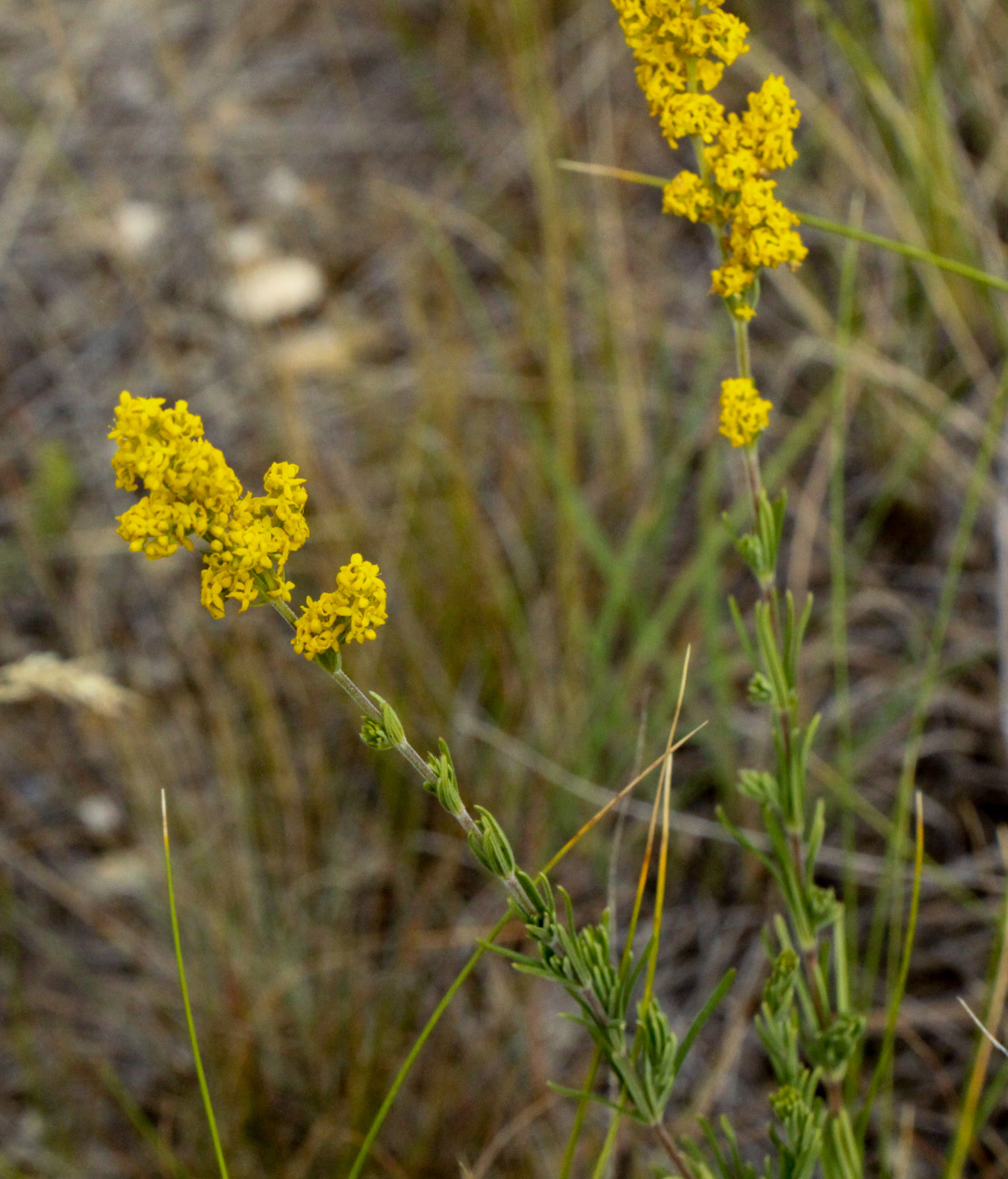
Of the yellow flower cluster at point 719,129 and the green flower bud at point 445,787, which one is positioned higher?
the yellow flower cluster at point 719,129

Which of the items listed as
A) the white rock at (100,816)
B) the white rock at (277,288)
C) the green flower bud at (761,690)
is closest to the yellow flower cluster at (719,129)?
the green flower bud at (761,690)

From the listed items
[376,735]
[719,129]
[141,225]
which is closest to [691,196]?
[719,129]

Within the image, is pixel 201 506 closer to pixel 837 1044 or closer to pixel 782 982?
pixel 782 982

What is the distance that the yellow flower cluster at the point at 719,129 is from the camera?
0.97 m

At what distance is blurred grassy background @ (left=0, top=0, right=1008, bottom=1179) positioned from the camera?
6.29ft

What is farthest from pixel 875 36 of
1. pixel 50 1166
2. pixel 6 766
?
pixel 50 1166

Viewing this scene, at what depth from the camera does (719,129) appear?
3.22 feet

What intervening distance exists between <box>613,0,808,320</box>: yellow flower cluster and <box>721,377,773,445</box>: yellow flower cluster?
0.07 m

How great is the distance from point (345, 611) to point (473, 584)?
1.55 meters

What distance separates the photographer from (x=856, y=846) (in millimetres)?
2062

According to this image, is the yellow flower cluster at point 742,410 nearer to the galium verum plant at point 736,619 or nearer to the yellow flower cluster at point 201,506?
the galium verum plant at point 736,619

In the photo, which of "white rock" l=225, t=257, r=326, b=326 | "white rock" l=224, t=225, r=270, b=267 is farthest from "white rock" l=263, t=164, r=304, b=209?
"white rock" l=225, t=257, r=326, b=326

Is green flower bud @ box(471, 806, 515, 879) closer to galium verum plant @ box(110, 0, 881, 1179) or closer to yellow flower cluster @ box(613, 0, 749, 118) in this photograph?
galium verum plant @ box(110, 0, 881, 1179)

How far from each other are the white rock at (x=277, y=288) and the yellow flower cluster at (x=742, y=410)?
2275 mm
